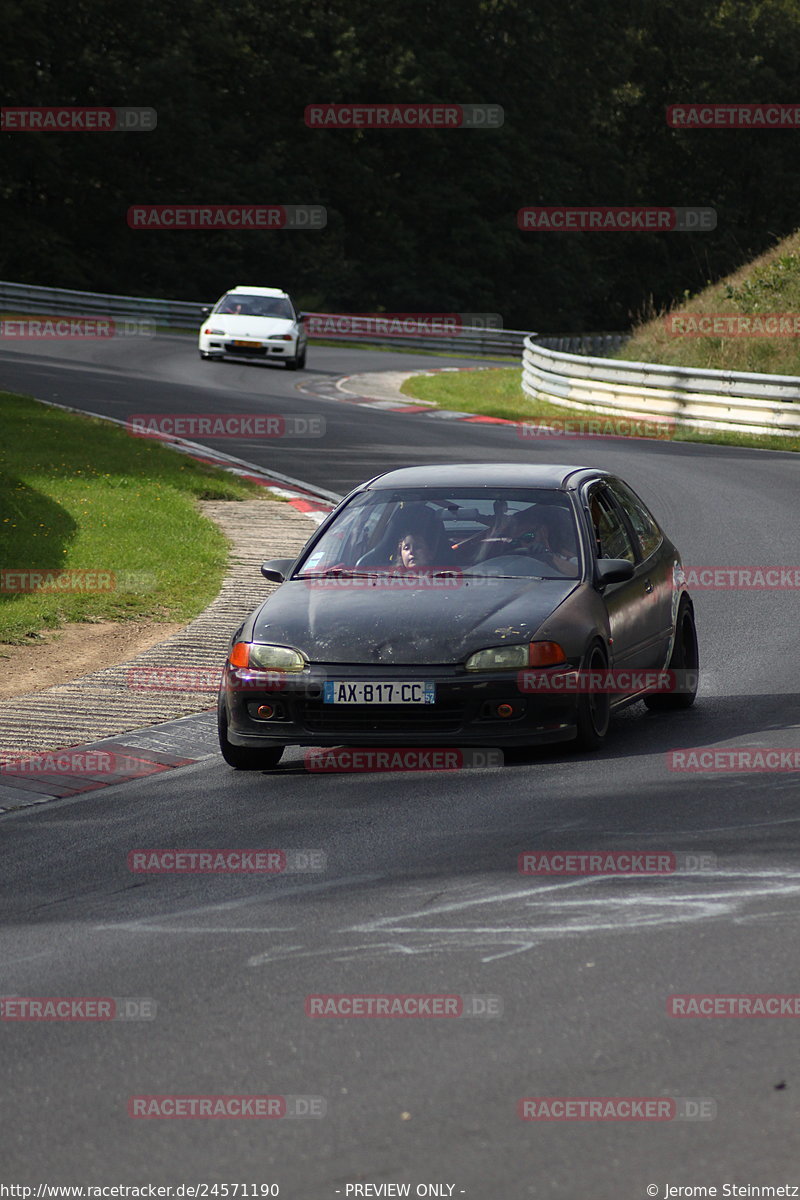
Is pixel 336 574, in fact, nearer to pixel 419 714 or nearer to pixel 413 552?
pixel 413 552

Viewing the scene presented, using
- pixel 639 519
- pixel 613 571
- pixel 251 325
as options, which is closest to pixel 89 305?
pixel 251 325

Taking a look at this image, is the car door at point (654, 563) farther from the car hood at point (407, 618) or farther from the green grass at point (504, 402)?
the green grass at point (504, 402)

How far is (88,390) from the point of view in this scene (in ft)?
100

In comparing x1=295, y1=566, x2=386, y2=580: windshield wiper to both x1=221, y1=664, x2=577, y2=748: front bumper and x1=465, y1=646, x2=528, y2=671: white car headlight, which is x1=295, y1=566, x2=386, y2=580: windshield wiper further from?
x1=465, y1=646, x2=528, y2=671: white car headlight

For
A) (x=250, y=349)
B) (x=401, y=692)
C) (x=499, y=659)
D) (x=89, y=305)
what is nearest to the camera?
(x=401, y=692)

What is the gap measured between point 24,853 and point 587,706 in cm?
301

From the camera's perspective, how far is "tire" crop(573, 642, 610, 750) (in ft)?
28.8

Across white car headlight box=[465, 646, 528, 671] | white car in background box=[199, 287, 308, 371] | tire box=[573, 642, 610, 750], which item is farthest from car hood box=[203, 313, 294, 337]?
white car headlight box=[465, 646, 528, 671]

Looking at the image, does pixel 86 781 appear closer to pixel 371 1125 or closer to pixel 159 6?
pixel 371 1125

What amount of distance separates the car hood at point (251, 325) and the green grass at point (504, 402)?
10.4 feet

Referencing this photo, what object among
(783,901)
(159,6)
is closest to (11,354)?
(159,6)

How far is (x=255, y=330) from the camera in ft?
127

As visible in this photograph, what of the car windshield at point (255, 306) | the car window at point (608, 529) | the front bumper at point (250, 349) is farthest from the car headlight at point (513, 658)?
the car windshield at point (255, 306)

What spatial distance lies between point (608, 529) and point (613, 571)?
0.76 meters
